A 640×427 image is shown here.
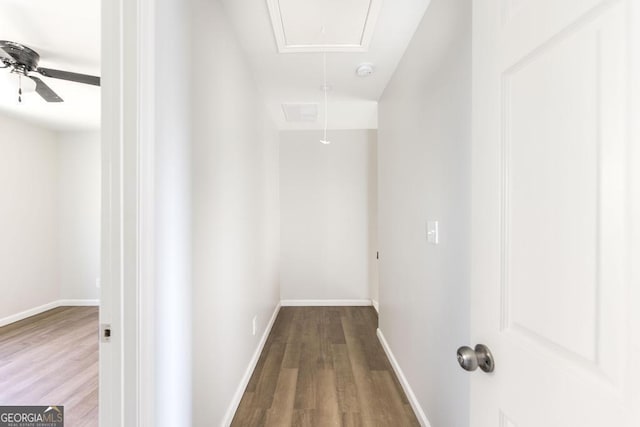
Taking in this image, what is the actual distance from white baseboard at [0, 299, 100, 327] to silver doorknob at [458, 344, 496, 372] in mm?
3724

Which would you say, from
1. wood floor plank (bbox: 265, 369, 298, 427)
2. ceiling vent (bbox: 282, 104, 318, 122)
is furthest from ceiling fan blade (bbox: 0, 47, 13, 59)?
wood floor plank (bbox: 265, 369, 298, 427)

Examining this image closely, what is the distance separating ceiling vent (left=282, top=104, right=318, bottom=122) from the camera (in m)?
3.02

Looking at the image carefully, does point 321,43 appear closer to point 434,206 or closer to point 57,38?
point 434,206

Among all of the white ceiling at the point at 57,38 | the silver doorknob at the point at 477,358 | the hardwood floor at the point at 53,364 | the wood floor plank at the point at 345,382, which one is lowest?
the hardwood floor at the point at 53,364

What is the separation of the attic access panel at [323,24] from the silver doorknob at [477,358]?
170 cm

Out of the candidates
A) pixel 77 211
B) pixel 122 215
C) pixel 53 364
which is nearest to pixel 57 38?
pixel 122 215

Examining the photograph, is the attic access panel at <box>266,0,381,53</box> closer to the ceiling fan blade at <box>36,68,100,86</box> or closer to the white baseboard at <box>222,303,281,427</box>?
the ceiling fan blade at <box>36,68,100,86</box>

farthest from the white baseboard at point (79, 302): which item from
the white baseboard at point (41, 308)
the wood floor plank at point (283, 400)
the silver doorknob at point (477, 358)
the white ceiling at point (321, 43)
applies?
the silver doorknob at point (477, 358)

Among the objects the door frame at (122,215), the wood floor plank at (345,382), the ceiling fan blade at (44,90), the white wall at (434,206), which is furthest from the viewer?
the ceiling fan blade at (44,90)

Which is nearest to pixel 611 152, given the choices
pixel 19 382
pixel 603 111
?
pixel 603 111

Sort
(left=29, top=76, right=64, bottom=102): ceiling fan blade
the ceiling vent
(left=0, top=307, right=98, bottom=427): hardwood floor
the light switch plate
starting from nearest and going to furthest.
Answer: the light switch plate
(left=0, top=307, right=98, bottom=427): hardwood floor
(left=29, top=76, right=64, bottom=102): ceiling fan blade
the ceiling vent

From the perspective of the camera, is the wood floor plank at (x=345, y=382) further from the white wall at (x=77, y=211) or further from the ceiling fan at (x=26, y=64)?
the white wall at (x=77, y=211)

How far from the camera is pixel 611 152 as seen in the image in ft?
1.37

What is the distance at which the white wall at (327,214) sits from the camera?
394 cm
